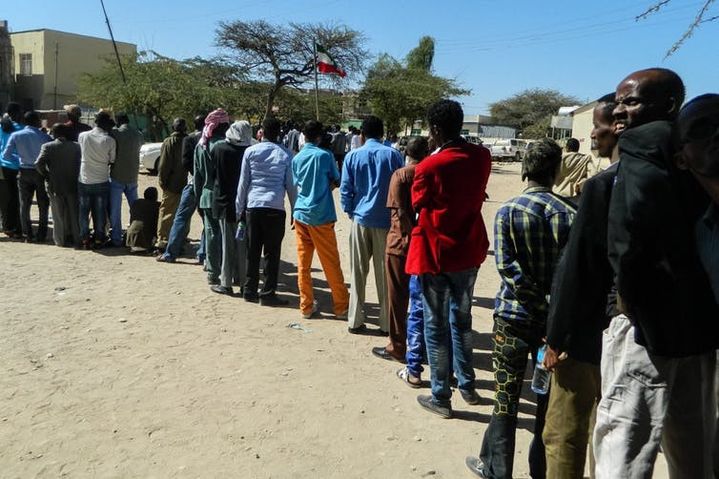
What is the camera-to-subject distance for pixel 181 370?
441 centimetres

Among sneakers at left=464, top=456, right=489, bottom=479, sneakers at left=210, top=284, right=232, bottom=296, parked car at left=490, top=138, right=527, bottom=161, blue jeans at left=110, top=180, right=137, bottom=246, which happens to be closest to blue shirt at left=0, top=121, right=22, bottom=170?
blue jeans at left=110, top=180, right=137, bottom=246

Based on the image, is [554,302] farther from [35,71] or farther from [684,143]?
[35,71]

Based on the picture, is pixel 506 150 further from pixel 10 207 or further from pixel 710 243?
pixel 710 243

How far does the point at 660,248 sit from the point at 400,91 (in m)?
29.5

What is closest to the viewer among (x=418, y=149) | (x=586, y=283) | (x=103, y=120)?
(x=586, y=283)

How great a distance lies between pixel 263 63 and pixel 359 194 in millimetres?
27394

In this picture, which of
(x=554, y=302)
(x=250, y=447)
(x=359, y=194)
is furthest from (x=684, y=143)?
(x=359, y=194)

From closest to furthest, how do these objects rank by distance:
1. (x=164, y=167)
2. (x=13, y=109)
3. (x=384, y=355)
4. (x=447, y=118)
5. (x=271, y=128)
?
(x=447, y=118) < (x=384, y=355) < (x=271, y=128) < (x=164, y=167) < (x=13, y=109)

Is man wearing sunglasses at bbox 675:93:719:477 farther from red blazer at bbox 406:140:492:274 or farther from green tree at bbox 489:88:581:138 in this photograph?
green tree at bbox 489:88:581:138

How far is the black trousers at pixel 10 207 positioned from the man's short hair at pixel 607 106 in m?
8.73

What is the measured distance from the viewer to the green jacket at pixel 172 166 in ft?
25.6

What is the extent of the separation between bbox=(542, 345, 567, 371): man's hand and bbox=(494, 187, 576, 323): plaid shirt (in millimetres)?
451

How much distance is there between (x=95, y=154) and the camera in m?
7.96

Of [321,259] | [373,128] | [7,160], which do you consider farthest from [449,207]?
[7,160]
